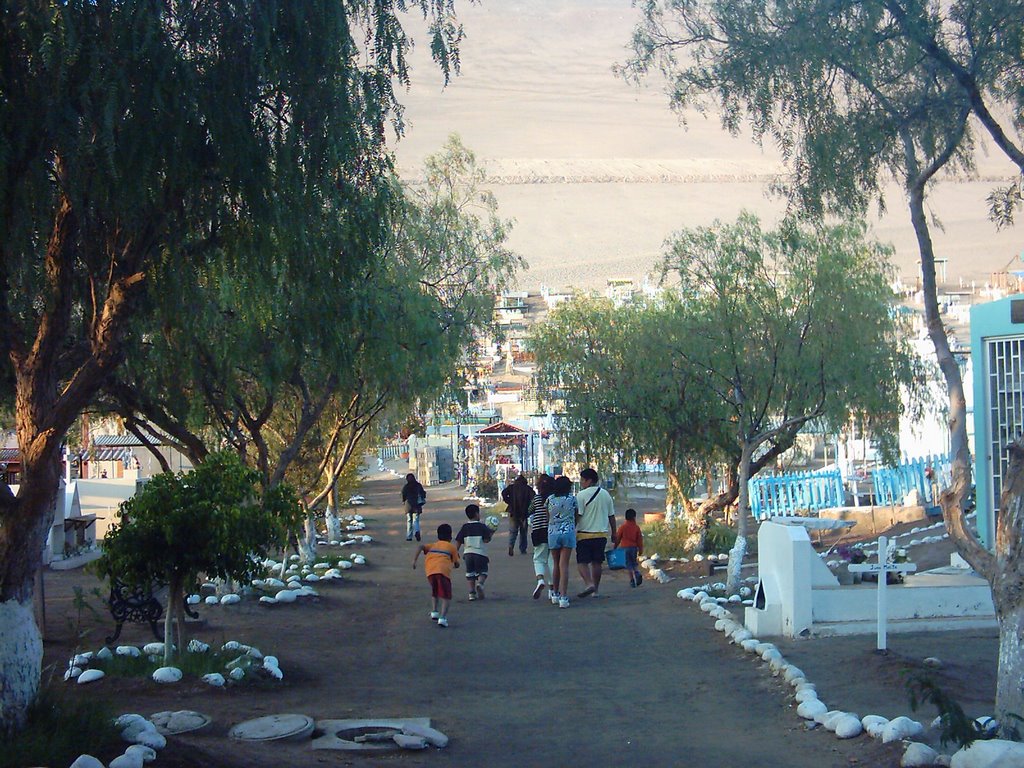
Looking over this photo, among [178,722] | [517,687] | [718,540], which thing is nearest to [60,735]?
[178,722]

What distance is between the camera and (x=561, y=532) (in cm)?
1556

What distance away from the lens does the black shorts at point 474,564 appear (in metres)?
→ 16.7

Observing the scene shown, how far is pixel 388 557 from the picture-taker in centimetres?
2400

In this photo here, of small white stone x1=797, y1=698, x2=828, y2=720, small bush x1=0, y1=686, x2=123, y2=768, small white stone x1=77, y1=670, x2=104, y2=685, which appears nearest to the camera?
small bush x1=0, y1=686, x2=123, y2=768

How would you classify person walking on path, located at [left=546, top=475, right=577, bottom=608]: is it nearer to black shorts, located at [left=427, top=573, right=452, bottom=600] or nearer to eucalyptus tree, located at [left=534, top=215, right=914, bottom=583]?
black shorts, located at [left=427, top=573, right=452, bottom=600]

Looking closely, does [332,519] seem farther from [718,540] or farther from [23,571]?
[23,571]

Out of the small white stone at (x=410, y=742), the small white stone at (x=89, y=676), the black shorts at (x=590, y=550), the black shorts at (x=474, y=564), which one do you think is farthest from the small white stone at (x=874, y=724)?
A: the black shorts at (x=474, y=564)

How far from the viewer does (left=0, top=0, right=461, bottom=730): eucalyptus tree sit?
6.68 metres

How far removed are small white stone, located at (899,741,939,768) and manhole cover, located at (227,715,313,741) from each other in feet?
13.7

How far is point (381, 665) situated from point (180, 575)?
2.64 meters

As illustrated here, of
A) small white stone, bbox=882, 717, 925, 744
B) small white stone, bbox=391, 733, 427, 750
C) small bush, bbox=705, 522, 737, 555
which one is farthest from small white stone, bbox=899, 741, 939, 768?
small bush, bbox=705, 522, 737, 555

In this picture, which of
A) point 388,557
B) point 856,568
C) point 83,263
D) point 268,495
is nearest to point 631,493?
point 388,557

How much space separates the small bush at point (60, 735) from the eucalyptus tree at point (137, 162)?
0.16m

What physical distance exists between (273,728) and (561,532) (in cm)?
747
